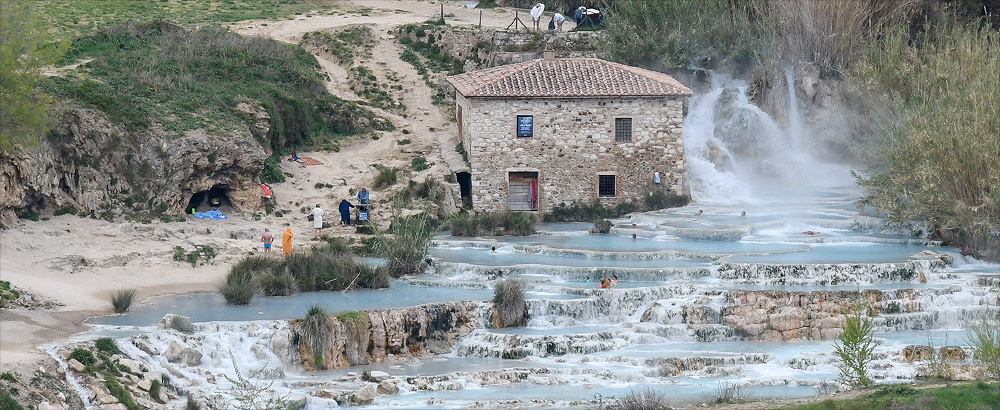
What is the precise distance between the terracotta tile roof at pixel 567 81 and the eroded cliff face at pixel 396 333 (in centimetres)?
1397

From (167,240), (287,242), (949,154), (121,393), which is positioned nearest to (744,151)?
(949,154)

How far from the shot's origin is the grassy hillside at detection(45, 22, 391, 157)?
48.1 meters

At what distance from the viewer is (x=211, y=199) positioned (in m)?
48.2

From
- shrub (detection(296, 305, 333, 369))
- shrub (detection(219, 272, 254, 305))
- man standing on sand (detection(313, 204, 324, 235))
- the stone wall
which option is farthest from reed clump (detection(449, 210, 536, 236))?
shrub (detection(296, 305, 333, 369))

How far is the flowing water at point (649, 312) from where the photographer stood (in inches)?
1339

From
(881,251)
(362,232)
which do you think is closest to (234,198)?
(362,232)

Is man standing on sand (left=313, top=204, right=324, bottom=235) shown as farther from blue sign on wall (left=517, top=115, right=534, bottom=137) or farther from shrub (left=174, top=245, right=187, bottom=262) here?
blue sign on wall (left=517, top=115, right=534, bottom=137)

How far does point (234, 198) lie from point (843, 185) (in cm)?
2175

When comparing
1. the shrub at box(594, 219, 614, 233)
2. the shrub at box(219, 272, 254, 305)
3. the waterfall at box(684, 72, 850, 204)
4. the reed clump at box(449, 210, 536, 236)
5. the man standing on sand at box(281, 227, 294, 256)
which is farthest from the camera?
the waterfall at box(684, 72, 850, 204)

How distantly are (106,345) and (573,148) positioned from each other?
22.3 meters

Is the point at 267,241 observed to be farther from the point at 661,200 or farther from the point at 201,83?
the point at 661,200

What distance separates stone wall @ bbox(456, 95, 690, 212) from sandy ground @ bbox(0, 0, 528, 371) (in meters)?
1.66

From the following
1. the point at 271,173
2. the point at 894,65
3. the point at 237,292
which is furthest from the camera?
the point at 894,65

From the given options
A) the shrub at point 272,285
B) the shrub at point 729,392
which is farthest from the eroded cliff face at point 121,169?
the shrub at point 729,392
